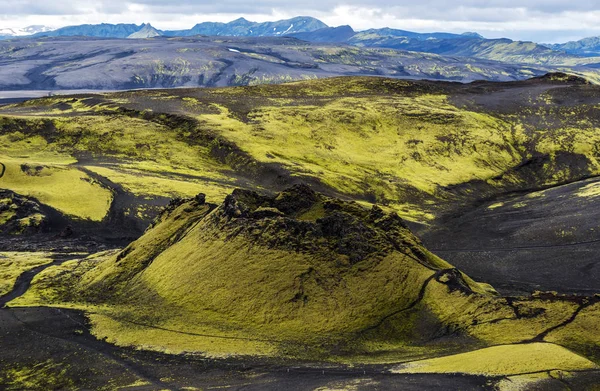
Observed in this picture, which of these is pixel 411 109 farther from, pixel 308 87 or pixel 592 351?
pixel 592 351

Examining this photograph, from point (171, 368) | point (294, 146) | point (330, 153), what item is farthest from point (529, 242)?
point (171, 368)

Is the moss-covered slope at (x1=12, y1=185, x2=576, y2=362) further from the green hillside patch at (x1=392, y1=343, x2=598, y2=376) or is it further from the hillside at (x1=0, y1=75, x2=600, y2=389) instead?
the green hillside patch at (x1=392, y1=343, x2=598, y2=376)

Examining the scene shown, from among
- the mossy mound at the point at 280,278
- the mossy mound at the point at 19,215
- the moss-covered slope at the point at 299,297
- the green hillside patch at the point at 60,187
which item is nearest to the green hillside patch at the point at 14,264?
the moss-covered slope at the point at 299,297

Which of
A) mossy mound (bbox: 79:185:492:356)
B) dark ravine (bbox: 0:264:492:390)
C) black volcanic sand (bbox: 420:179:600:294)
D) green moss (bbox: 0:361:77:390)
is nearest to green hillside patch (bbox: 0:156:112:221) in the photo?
mossy mound (bbox: 79:185:492:356)

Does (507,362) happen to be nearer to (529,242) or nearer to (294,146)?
(529,242)

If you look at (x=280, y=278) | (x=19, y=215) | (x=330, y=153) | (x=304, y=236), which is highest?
(x=304, y=236)

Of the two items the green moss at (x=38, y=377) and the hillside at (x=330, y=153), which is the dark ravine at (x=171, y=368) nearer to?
the green moss at (x=38, y=377)

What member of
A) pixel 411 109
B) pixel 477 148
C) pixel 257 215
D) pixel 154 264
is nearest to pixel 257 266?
pixel 257 215
